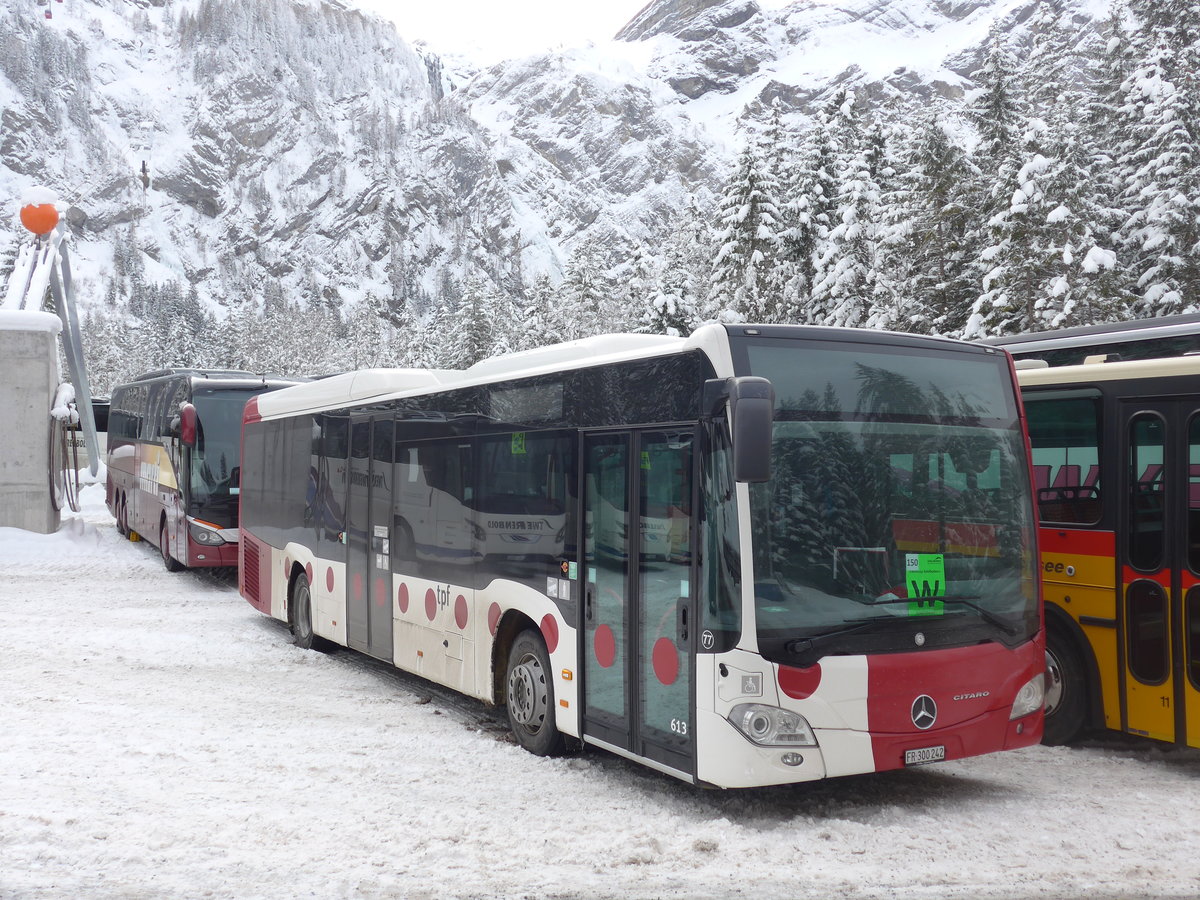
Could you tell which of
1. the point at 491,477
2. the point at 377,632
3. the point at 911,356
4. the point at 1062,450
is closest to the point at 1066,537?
the point at 1062,450

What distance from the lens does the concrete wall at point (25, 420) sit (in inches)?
869

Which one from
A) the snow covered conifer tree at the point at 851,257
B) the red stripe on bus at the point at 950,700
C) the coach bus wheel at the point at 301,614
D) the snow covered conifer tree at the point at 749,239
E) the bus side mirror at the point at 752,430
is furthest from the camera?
the snow covered conifer tree at the point at 749,239

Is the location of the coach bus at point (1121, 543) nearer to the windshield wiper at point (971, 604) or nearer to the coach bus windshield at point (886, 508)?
the coach bus windshield at point (886, 508)

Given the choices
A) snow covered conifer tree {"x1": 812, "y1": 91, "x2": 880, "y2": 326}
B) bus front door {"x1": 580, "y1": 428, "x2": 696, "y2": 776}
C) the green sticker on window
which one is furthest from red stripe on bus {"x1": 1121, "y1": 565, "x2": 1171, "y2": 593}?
snow covered conifer tree {"x1": 812, "y1": 91, "x2": 880, "y2": 326}

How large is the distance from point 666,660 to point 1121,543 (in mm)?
3511

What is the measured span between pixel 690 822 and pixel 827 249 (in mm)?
31536

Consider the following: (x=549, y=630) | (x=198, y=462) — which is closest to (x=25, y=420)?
(x=198, y=462)

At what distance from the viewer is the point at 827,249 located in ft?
119

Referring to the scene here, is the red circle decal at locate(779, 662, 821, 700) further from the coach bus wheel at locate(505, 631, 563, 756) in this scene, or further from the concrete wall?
the concrete wall

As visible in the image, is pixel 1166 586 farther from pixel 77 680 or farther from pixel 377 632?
pixel 77 680

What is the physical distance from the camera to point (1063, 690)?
8.40 metres

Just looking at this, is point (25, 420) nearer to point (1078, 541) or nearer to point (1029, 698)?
point (1078, 541)

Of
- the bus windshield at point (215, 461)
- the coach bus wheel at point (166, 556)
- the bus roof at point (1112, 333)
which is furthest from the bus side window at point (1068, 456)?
the coach bus wheel at point (166, 556)

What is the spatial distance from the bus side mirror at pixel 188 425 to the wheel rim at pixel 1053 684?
13944mm
